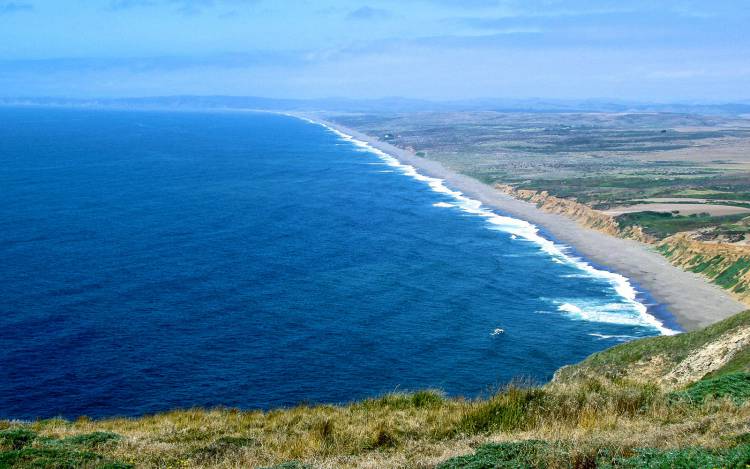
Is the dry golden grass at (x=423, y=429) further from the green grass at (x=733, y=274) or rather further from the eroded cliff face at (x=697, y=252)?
the green grass at (x=733, y=274)

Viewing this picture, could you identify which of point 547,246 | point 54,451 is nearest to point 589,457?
point 54,451

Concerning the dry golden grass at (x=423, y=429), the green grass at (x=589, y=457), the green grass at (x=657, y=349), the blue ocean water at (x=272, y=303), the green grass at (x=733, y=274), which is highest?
the green grass at (x=589, y=457)

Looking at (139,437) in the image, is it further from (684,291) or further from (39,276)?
(684,291)

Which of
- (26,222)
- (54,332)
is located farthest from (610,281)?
(26,222)

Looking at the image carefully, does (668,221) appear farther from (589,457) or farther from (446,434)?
(589,457)

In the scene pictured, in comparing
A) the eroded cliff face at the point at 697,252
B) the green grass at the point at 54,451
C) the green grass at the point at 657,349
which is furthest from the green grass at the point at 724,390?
the eroded cliff face at the point at 697,252

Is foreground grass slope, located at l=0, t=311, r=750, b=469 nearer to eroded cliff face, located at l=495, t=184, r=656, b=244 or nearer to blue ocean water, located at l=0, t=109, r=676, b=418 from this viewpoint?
blue ocean water, located at l=0, t=109, r=676, b=418
